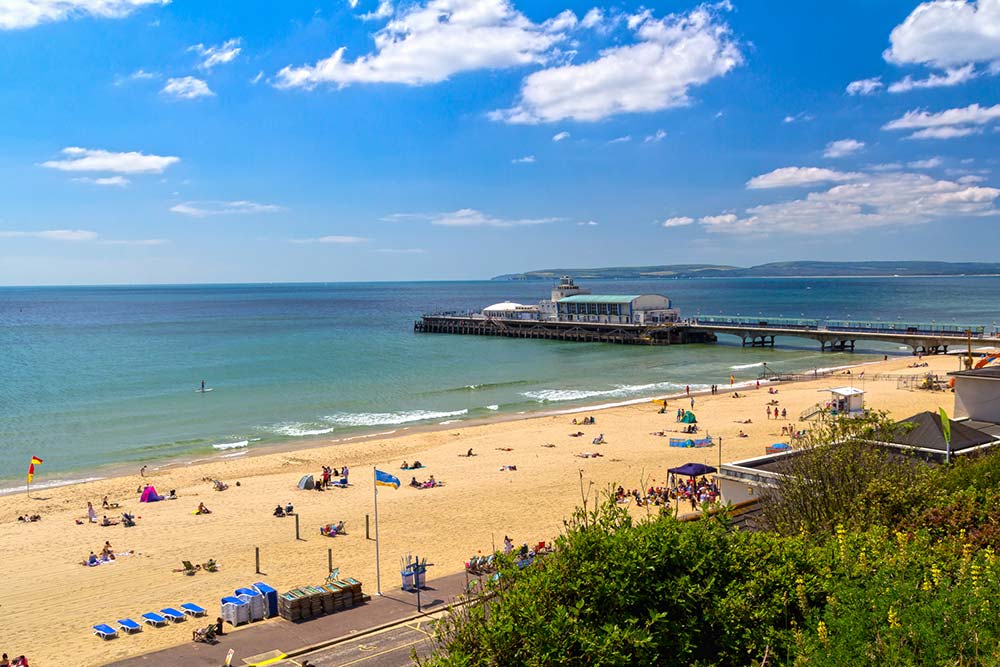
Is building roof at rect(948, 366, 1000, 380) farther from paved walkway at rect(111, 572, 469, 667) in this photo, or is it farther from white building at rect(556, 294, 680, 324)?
white building at rect(556, 294, 680, 324)

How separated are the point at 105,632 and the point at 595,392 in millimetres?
37281

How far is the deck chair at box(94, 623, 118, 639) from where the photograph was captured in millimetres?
15531

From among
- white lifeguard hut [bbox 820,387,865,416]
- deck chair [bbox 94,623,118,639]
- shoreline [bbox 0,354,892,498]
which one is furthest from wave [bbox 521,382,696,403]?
deck chair [bbox 94,623,118,639]

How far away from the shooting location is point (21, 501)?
90.4 ft

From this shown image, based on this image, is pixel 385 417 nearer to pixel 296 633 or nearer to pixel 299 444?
pixel 299 444

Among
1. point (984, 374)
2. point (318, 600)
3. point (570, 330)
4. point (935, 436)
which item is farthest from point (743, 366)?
point (318, 600)

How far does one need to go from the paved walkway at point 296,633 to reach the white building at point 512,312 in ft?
236

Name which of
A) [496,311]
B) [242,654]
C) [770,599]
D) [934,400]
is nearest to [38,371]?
[496,311]

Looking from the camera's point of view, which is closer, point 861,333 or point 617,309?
point 861,333

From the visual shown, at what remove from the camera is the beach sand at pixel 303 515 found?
695 inches

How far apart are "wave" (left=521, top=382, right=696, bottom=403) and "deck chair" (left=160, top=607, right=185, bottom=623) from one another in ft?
106

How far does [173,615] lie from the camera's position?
1611cm

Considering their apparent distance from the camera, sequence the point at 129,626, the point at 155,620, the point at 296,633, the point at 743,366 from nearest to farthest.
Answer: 1. the point at 296,633
2. the point at 129,626
3. the point at 155,620
4. the point at 743,366

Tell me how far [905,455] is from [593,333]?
64072 mm
